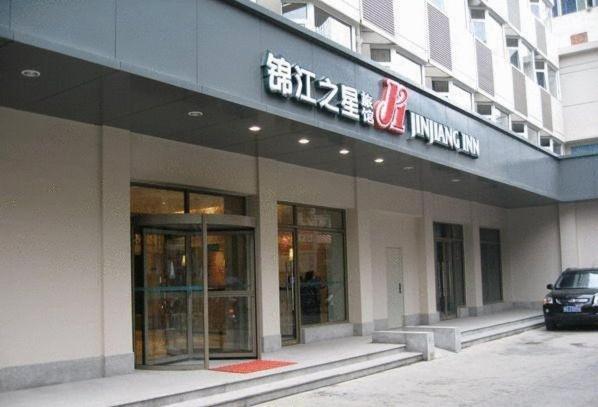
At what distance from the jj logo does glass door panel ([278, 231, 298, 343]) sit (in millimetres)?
3314

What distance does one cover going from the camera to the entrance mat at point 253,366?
33.9 feet

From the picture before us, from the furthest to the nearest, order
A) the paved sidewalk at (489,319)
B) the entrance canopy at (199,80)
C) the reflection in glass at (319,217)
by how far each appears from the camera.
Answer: the paved sidewalk at (489,319)
the reflection in glass at (319,217)
the entrance canopy at (199,80)

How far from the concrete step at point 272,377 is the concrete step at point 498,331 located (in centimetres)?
312

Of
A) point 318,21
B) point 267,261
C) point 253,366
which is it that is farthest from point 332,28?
point 253,366

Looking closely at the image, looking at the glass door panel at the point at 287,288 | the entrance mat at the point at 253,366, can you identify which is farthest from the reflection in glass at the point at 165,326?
the glass door panel at the point at 287,288

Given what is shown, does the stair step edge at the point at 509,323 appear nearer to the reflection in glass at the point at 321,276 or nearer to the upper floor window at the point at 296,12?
the reflection in glass at the point at 321,276

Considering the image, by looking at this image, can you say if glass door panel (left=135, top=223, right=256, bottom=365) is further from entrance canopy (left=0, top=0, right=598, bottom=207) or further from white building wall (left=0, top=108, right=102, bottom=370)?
entrance canopy (left=0, top=0, right=598, bottom=207)

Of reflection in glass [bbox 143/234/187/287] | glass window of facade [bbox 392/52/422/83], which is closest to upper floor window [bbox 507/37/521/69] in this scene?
glass window of facade [bbox 392/52/422/83]

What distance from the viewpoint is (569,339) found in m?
16.2

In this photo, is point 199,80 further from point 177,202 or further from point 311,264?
point 311,264

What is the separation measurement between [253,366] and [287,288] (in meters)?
3.49

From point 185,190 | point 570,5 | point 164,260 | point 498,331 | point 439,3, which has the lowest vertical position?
point 498,331

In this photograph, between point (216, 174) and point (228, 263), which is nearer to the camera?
point (228, 263)

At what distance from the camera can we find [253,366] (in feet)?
35.2
